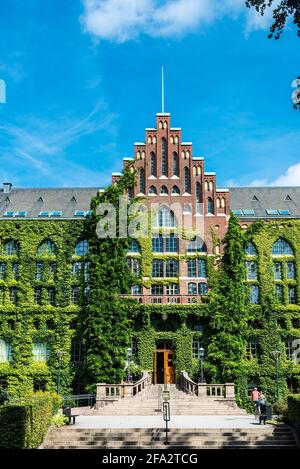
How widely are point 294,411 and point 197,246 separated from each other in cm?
2414

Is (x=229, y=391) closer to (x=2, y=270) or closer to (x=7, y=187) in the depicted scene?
(x=2, y=270)

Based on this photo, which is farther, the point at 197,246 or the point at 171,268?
the point at 197,246

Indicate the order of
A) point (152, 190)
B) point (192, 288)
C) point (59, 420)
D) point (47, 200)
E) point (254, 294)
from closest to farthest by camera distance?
point (59, 420) < point (192, 288) < point (254, 294) < point (152, 190) < point (47, 200)

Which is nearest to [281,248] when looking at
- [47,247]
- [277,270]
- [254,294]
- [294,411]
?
[277,270]

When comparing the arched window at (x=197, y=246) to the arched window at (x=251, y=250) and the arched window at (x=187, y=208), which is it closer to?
the arched window at (x=187, y=208)

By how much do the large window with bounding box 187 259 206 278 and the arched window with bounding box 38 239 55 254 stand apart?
38.7 ft

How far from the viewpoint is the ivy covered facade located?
43438 millimetres

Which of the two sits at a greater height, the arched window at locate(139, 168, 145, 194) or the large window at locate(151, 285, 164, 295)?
the arched window at locate(139, 168, 145, 194)

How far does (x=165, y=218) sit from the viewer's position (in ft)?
156

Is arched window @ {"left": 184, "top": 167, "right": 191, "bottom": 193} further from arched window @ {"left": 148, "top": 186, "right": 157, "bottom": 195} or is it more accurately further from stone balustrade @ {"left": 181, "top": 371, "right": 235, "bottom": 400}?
stone balustrade @ {"left": 181, "top": 371, "right": 235, "bottom": 400}

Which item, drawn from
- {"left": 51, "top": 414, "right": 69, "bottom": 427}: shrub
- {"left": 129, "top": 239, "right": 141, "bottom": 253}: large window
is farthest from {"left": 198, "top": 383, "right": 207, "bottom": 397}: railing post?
{"left": 129, "top": 239, "right": 141, "bottom": 253}: large window

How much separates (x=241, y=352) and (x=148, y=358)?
721 cm

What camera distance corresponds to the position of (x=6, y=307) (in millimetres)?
46531
